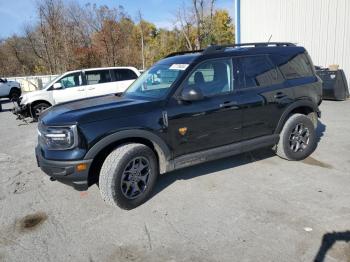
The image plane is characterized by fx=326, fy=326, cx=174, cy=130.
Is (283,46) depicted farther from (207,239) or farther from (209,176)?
(207,239)

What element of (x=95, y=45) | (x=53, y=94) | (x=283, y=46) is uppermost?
(x=95, y=45)

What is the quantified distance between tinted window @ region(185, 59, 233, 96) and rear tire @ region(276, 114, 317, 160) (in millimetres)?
1338

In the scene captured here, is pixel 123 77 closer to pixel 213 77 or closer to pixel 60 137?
pixel 213 77

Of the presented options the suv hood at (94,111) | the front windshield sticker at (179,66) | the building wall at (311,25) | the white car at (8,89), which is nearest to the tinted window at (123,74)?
the building wall at (311,25)

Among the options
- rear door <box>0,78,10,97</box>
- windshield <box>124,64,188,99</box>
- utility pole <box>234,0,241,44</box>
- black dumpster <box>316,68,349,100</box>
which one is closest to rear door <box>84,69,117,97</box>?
windshield <box>124,64,188,99</box>

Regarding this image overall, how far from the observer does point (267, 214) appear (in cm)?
369

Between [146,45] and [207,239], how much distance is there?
161 ft

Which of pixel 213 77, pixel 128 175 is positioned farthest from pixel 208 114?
pixel 128 175

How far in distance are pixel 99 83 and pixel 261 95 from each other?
25.0ft

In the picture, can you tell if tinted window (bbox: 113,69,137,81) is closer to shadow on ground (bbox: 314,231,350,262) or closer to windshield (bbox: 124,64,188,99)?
windshield (bbox: 124,64,188,99)

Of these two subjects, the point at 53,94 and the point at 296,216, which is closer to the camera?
the point at 296,216

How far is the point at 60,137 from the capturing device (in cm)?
373

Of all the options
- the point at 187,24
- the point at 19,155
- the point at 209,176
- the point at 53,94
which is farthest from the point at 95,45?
the point at 209,176

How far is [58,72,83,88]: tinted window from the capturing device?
11.2 meters
